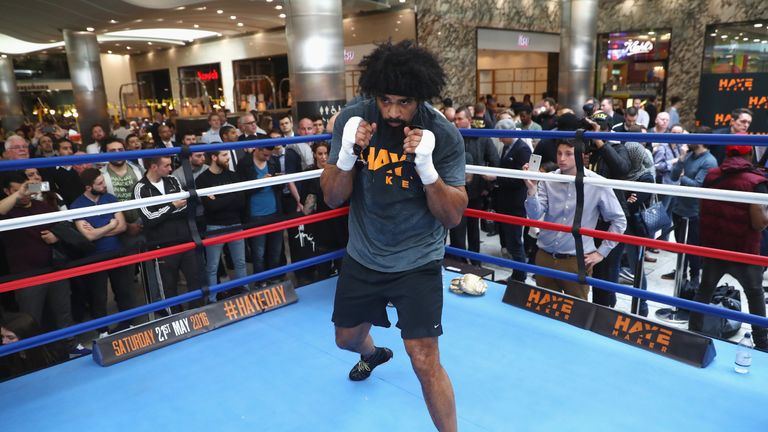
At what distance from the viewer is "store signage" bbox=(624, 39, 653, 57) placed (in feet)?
47.9

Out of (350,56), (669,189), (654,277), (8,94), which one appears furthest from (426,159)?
(8,94)

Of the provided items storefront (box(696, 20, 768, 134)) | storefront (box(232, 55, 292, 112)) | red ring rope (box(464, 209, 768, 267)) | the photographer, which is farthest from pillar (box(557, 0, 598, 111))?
red ring rope (box(464, 209, 768, 267))

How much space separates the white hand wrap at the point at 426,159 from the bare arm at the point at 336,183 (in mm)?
284

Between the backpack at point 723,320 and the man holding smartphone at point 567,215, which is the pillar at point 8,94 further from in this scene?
the backpack at point 723,320

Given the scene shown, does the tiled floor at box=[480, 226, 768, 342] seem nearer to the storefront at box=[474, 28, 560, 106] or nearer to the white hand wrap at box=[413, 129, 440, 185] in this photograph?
the white hand wrap at box=[413, 129, 440, 185]

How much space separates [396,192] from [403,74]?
1.38 feet

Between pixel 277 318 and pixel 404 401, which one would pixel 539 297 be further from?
pixel 277 318

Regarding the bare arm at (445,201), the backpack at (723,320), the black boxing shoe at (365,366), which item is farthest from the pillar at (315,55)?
the bare arm at (445,201)

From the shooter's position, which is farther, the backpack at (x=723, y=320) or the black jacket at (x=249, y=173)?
the black jacket at (x=249, y=173)

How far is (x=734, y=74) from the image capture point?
10258 millimetres

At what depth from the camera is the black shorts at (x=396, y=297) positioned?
195 centimetres

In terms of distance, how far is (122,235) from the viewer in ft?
13.1

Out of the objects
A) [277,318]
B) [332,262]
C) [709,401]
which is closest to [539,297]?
[709,401]

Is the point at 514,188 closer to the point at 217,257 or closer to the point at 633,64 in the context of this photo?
the point at 217,257
